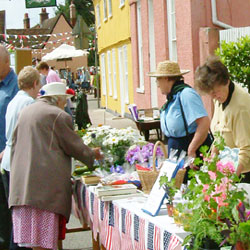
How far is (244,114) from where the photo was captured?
474cm

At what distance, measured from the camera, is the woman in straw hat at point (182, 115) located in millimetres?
5699

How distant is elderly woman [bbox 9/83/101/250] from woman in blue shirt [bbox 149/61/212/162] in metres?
1.00

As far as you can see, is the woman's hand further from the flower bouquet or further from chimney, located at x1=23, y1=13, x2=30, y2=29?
chimney, located at x1=23, y1=13, x2=30, y2=29

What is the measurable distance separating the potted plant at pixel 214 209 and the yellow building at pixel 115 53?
1891 cm

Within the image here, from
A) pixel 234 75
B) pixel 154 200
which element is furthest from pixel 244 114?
pixel 234 75

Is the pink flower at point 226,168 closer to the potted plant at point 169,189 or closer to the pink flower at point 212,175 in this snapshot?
the pink flower at point 212,175

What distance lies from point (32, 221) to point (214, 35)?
8863 millimetres

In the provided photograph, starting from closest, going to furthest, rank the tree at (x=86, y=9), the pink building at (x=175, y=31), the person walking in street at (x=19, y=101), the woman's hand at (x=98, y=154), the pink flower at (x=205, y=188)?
the pink flower at (x=205, y=188) → the woman's hand at (x=98, y=154) → the person walking in street at (x=19, y=101) → the pink building at (x=175, y=31) → the tree at (x=86, y=9)

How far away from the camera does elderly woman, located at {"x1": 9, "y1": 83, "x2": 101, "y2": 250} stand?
16.6ft

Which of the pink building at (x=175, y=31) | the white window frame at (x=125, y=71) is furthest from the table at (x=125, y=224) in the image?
the white window frame at (x=125, y=71)

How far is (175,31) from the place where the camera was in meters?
15.6

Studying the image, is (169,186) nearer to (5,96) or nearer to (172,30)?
(5,96)

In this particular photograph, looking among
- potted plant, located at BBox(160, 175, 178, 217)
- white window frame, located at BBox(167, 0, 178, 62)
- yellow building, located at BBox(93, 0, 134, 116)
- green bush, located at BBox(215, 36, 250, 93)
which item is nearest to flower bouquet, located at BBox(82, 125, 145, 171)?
potted plant, located at BBox(160, 175, 178, 217)

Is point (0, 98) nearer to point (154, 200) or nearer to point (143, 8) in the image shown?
point (154, 200)
